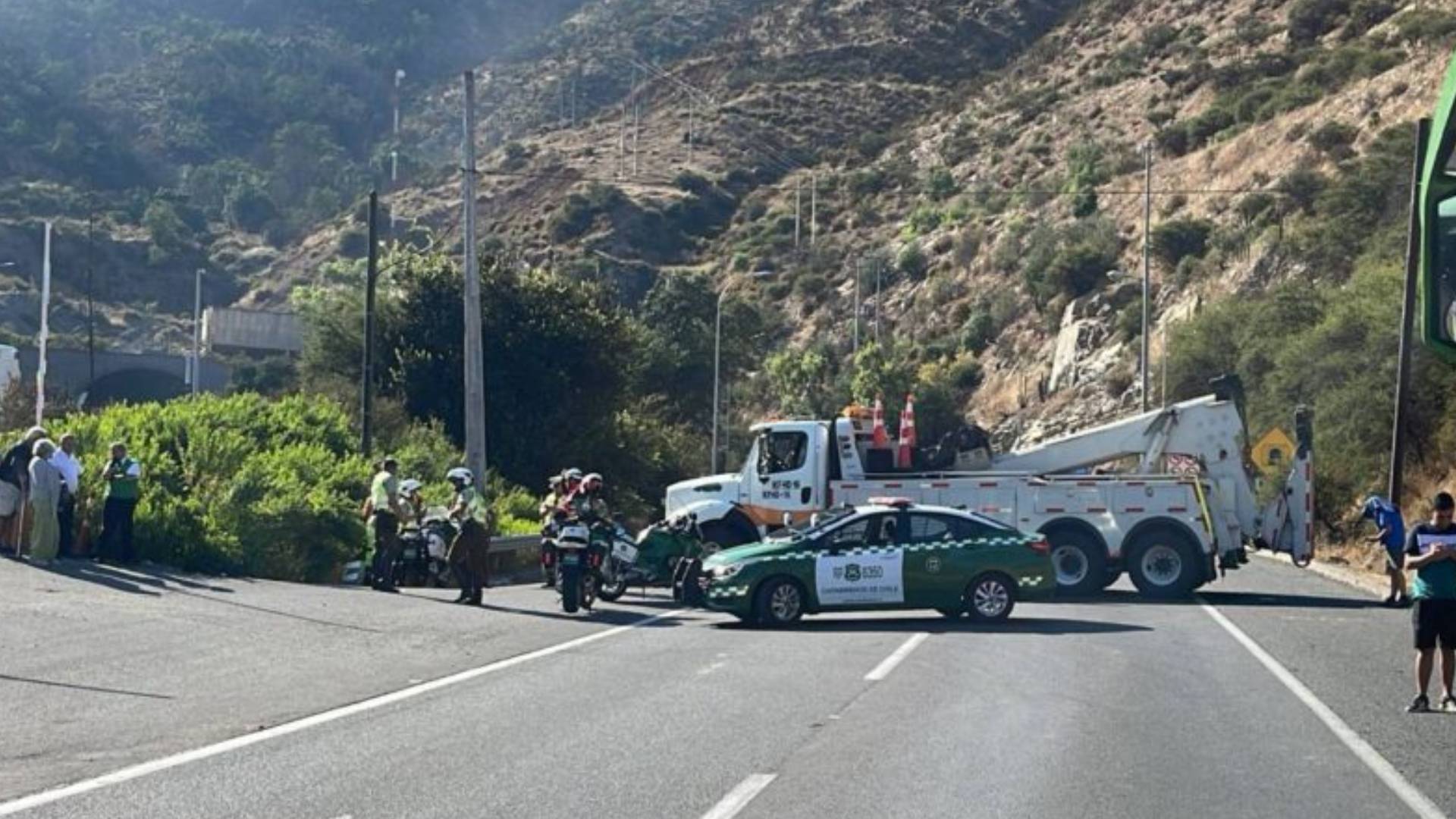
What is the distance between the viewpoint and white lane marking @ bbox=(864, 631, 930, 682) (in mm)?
17953

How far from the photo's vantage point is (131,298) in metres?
113

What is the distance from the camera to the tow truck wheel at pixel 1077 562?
2945cm

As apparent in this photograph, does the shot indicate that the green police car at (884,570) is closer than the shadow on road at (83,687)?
No

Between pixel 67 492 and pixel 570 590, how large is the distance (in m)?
6.83

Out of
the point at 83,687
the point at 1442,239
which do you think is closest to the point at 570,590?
the point at 83,687

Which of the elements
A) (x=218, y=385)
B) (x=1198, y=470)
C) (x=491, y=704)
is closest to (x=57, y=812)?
(x=491, y=704)

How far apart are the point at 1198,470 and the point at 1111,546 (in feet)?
7.90

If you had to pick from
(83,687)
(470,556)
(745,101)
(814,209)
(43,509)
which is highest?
(745,101)

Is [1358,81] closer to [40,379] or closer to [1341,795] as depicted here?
[40,379]

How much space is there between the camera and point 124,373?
84.1 metres

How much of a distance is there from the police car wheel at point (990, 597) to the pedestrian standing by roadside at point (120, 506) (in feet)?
35.3

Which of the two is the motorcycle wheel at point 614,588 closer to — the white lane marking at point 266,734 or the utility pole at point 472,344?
the white lane marking at point 266,734

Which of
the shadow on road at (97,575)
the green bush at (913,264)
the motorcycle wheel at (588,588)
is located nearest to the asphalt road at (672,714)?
the shadow on road at (97,575)

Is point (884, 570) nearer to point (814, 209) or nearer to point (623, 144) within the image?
point (814, 209)
